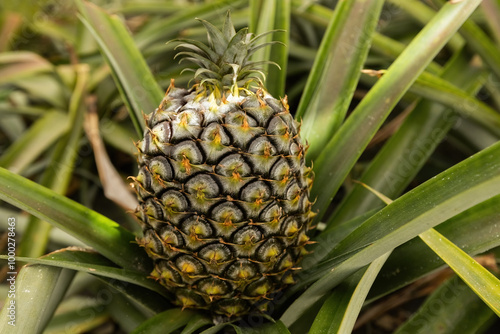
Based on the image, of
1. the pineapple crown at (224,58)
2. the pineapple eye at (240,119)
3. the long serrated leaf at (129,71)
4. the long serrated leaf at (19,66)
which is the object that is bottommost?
the pineapple eye at (240,119)

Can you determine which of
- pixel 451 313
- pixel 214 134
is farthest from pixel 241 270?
pixel 451 313

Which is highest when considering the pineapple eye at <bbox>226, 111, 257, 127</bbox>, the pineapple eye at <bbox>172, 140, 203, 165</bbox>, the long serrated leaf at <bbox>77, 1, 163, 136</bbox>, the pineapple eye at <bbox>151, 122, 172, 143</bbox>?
the long serrated leaf at <bbox>77, 1, 163, 136</bbox>

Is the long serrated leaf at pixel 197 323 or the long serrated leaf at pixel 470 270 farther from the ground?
the long serrated leaf at pixel 470 270

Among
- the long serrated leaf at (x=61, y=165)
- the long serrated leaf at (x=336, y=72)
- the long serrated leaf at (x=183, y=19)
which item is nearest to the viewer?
the long serrated leaf at (x=336, y=72)

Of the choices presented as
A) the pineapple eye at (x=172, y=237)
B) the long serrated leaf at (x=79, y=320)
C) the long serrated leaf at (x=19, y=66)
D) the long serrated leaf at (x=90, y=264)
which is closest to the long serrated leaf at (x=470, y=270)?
the pineapple eye at (x=172, y=237)

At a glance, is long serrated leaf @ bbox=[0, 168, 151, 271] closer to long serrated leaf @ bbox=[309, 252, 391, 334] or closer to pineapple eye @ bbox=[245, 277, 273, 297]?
pineapple eye @ bbox=[245, 277, 273, 297]

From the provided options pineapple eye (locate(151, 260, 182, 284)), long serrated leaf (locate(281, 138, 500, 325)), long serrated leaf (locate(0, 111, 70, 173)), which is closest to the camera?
long serrated leaf (locate(281, 138, 500, 325))

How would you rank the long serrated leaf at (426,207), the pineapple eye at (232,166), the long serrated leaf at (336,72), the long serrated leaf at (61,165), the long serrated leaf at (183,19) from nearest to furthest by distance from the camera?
the long serrated leaf at (426,207)
the pineapple eye at (232,166)
the long serrated leaf at (336,72)
the long serrated leaf at (61,165)
the long serrated leaf at (183,19)

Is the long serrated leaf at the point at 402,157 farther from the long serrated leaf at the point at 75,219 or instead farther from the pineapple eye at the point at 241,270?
the long serrated leaf at the point at 75,219

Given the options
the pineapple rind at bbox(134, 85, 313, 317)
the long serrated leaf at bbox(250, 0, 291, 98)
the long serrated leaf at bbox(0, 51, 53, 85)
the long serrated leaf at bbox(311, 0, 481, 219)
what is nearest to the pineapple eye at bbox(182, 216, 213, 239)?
the pineapple rind at bbox(134, 85, 313, 317)
